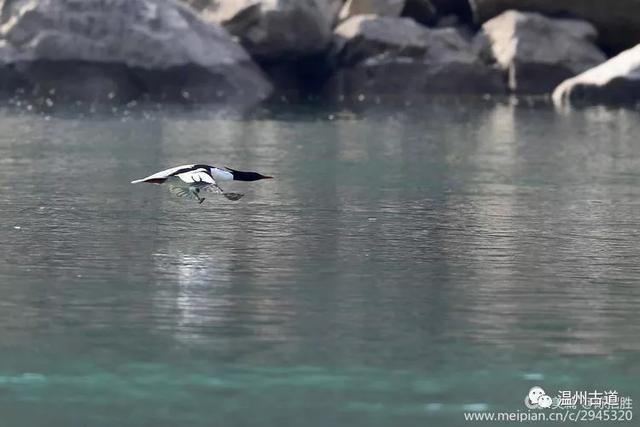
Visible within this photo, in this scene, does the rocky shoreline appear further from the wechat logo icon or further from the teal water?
the wechat logo icon

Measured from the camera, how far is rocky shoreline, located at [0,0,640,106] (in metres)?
36.6

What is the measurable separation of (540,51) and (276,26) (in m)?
6.58

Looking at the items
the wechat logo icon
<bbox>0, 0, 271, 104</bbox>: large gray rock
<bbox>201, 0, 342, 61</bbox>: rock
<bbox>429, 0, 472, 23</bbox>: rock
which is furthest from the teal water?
<bbox>429, 0, 472, 23</bbox>: rock

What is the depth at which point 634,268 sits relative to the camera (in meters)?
12.3

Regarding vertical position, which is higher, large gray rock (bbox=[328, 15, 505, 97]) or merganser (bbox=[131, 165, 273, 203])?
large gray rock (bbox=[328, 15, 505, 97])

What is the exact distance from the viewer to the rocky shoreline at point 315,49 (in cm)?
3659

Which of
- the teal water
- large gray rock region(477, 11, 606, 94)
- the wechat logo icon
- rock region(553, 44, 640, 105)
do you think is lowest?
the wechat logo icon

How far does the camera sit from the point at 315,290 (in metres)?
11.3

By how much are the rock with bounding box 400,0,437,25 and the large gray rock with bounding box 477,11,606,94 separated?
249cm

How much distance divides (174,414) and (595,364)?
2595 mm

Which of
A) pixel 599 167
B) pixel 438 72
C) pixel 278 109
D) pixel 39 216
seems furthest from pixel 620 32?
pixel 39 216

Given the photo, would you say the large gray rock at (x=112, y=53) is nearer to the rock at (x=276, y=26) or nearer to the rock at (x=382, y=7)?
the rock at (x=276, y=26)

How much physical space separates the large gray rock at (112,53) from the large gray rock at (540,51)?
6.54m

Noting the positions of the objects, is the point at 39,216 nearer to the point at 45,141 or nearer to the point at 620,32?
the point at 45,141
